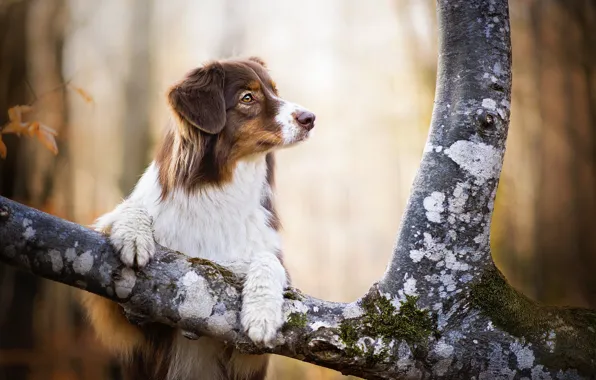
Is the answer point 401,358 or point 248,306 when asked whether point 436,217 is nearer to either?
point 401,358

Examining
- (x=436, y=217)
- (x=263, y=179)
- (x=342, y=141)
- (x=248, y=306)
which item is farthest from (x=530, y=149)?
(x=248, y=306)

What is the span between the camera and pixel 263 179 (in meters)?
3.33

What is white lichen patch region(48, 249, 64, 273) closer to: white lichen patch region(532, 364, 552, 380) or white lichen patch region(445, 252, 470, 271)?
white lichen patch region(445, 252, 470, 271)

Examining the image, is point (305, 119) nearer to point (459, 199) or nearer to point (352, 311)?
point (459, 199)

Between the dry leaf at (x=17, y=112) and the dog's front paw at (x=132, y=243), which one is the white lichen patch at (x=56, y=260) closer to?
the dog's front paw at (x=132, y=243)

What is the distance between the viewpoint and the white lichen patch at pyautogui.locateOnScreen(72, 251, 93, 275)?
6.41ft

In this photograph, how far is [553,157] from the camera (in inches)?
306

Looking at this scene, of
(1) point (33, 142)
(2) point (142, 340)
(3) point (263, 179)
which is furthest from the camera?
(1) point (33, 142)

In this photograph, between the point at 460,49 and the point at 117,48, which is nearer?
the point at 460,49

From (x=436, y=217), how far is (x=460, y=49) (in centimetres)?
71

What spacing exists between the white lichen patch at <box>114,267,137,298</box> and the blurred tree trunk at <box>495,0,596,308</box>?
6.85 metres

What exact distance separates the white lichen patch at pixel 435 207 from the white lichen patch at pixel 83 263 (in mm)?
1300

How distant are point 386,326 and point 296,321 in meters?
0.35

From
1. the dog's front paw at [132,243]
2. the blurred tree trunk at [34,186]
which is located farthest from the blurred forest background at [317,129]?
the dog's front paw at [132,243]
